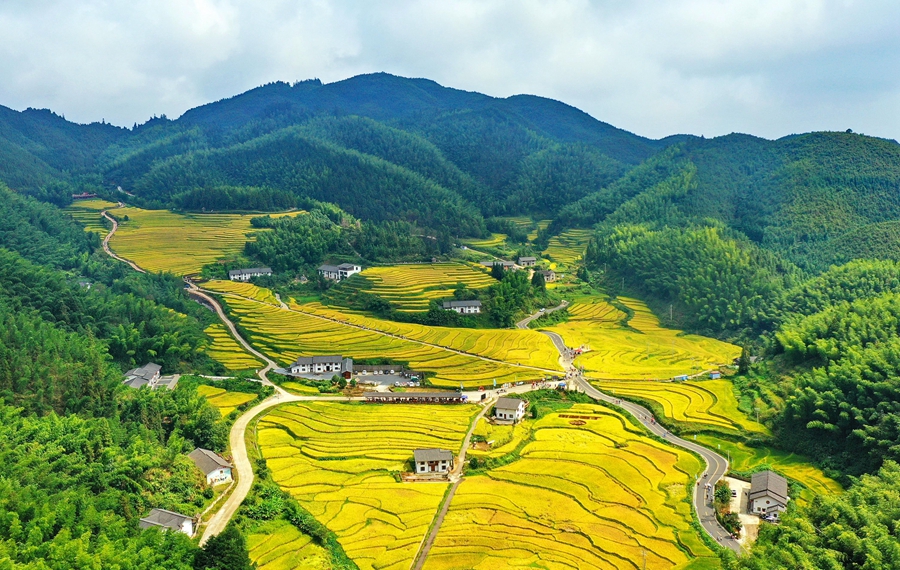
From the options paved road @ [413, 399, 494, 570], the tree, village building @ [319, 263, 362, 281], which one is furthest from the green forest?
paved road @ [413, 399, 494, 570]

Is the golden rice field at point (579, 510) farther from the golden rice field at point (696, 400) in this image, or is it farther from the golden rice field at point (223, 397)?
the golden rice field at point (223, 397)

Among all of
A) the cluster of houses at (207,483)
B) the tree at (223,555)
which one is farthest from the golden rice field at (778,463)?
the cluster of houses at (207,483)

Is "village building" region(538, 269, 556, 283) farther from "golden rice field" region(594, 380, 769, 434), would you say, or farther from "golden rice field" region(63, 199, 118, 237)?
"golden rice field" region(63, 199, 118, 237)

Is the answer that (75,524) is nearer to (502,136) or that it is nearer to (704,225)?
(704,225)

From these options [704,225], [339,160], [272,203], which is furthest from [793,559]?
[339,160]

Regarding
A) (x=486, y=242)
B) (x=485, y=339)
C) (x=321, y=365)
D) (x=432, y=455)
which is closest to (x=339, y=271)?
(x=485, y=339)

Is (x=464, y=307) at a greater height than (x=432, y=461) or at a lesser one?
greater

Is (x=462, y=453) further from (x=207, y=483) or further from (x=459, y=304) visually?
(x=459, y=304)
